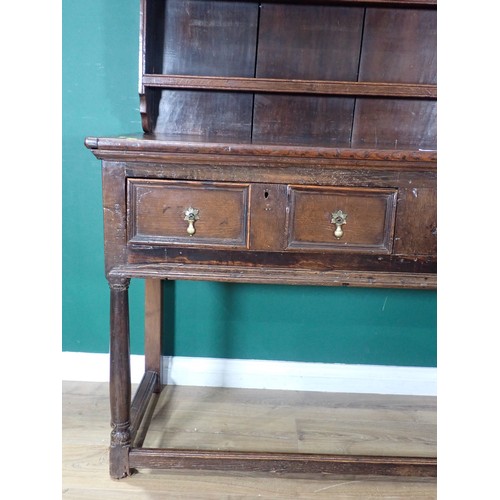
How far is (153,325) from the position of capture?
5.41 ft

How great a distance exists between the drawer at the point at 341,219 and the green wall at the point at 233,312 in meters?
0.60

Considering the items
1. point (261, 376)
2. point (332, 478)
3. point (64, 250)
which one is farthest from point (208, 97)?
point (332, 478)

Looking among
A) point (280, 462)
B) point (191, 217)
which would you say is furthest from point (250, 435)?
point (191, 217)

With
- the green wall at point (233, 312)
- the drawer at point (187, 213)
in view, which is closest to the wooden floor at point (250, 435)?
the green wall at point (233, 312)

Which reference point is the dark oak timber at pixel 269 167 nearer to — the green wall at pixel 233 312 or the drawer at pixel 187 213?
the drawer at pixel 187 213

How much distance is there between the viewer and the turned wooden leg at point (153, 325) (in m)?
1.63

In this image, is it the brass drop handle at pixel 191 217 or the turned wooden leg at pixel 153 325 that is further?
the turned wooden leg at pixel 153 325

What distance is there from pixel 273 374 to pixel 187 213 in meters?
0.87

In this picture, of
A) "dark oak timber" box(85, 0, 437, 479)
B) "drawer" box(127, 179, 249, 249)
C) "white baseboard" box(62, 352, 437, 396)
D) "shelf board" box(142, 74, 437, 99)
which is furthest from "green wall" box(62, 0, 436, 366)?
"drawer" box(127, 179, 249, 249)

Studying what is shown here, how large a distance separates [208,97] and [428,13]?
69cm

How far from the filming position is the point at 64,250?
169 centimetres

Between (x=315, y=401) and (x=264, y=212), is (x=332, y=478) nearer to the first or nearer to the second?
(x=315, y=401)

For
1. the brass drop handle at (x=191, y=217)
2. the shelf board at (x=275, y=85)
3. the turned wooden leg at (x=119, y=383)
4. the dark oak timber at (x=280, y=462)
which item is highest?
the shelf board at (x=275, y=85)

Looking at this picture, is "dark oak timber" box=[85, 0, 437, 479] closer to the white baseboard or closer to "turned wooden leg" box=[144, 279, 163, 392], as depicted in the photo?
"turned wooden leg" box=[144, 279, 163, 392]
